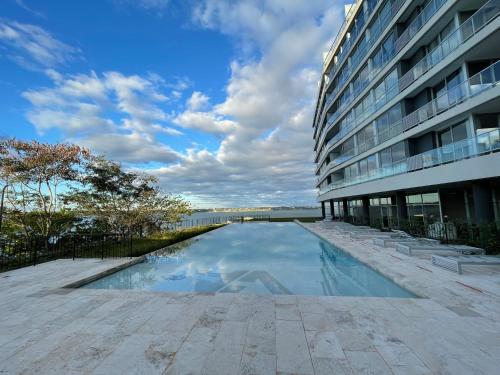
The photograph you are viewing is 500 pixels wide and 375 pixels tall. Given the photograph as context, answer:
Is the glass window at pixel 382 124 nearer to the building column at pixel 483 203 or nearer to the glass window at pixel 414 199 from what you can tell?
→ the glass window at pixel 414 199

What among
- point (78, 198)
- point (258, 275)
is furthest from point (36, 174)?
point (258, 275)

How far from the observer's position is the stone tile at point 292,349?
335cm

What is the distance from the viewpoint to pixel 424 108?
1488 centimetres

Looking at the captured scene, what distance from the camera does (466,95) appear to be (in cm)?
1183

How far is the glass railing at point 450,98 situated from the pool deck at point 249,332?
29.9ft

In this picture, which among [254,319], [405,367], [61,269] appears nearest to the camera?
[405,367]

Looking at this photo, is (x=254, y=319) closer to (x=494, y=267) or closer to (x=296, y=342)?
(x=296, y=342)

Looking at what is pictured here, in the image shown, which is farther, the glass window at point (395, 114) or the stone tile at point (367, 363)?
the glass window at point (395, 114)

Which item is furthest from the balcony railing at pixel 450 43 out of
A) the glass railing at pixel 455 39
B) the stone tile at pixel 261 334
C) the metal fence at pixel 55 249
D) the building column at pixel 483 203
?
the metal fence at pixel 55 249

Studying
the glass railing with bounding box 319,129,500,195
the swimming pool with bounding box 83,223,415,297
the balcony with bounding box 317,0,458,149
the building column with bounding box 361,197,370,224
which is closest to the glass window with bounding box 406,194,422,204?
the glass railing with bounding box 319,129,500,195

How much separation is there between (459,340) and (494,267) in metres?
6.24

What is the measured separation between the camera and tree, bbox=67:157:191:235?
16.3 m

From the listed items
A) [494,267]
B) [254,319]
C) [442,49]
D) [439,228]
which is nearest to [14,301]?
[254,319]

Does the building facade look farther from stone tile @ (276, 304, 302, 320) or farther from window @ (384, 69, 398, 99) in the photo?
stone tile @ (276, 304, 302, 320)
